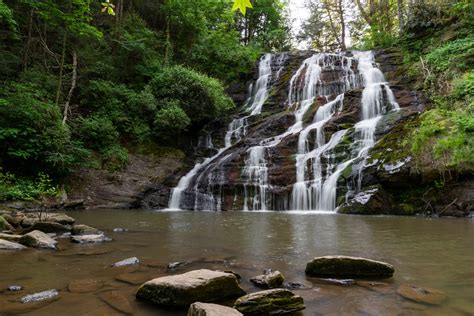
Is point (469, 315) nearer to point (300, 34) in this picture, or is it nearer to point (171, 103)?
point (171, 103)

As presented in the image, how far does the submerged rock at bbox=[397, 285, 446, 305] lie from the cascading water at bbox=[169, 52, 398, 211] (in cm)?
873

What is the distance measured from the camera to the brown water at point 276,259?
3170 millimetres

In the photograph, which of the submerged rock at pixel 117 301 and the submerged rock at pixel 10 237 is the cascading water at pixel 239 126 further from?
the submerged rock at pixel 117 301

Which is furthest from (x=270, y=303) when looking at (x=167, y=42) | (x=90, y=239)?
(x=167, y=42)

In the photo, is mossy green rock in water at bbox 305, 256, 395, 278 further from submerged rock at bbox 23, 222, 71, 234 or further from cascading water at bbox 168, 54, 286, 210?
cascading water at bbox 168, 54, 286, 210

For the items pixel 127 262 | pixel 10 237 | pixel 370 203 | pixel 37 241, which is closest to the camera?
pixel 127 262

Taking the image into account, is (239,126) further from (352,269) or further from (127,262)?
(352,269)

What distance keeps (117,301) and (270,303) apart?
1.37m

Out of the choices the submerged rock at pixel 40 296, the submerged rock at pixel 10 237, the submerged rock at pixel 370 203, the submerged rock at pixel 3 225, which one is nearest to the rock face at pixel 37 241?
the submerged rock at pixel 10 237

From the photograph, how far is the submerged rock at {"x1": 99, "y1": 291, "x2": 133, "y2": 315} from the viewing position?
306 cm

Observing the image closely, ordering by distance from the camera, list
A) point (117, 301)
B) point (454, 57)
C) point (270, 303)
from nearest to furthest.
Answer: point (270, 303) < point (117, 301) < point (454, 57)

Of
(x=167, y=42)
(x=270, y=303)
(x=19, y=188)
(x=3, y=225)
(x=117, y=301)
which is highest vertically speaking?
(x=167, y=42)

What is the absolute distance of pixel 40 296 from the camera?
326 cm

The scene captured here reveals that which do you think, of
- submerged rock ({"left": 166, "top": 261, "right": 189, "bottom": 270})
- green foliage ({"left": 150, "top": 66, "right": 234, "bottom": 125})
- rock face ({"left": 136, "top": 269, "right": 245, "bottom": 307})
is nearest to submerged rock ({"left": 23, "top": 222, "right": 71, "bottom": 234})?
submerged rock ({"left": 166, "top": 261, "right": 189, "bottom": 270})
